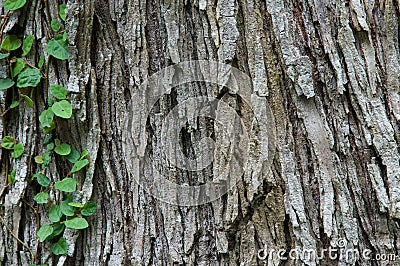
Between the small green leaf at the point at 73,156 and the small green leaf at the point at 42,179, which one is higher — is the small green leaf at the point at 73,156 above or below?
above

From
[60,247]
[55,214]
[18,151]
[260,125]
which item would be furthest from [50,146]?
[260,125]

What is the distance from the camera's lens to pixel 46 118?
1321mm

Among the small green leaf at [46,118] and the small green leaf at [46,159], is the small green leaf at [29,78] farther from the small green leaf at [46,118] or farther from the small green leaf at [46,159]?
the small green leaf at [46,159]

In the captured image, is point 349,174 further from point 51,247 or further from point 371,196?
point 51,247

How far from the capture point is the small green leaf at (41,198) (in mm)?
1324

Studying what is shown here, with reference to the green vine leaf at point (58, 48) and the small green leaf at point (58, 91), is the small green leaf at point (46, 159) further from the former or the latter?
the green vine leaf at point (58, 48)

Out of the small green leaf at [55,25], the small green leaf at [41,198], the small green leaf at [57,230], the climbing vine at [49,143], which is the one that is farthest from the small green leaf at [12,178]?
the small green leaf at [55,25]

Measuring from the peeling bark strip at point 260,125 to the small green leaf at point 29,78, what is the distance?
129 mm

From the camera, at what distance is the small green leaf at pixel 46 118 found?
4.33ft

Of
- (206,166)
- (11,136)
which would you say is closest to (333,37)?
(206,166)

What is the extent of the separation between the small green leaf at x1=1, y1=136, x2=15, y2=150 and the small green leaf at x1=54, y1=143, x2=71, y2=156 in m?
0.17

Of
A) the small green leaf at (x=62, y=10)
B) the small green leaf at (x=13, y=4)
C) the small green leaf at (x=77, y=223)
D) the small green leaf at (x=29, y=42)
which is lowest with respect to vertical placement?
the small green leaf at (x=77, y=223)

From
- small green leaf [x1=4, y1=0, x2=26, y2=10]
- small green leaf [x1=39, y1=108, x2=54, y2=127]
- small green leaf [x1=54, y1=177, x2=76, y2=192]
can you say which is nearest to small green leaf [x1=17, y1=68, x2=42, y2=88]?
small green leaf [x1=39, y1=108, x2=54, y2=127]

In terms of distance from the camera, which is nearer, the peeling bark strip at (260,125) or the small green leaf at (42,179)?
the peeling bark strip at (260,125)
